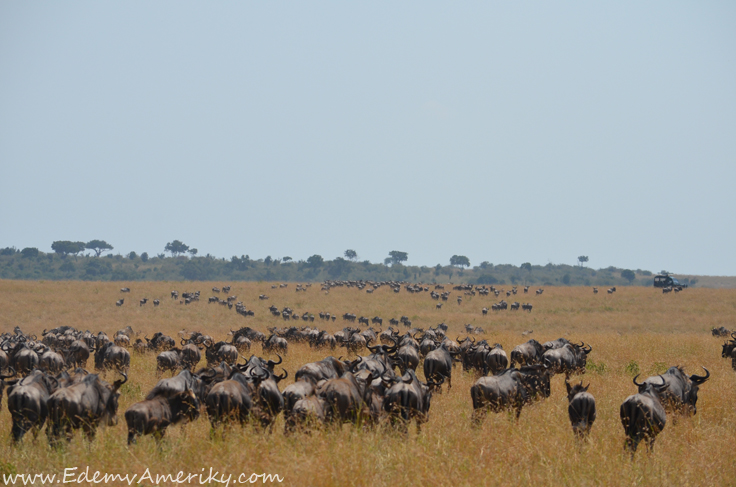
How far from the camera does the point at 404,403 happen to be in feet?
30.5

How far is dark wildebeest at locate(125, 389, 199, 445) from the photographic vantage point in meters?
8.22

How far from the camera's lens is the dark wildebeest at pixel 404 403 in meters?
9.22

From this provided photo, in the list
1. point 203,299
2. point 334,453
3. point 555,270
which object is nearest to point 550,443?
point 334,453

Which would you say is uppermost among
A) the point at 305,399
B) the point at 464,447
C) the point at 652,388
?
the point at 652,388

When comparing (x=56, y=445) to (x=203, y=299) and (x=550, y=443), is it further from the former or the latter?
(x=203, y=299)

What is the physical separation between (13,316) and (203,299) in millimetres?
17611

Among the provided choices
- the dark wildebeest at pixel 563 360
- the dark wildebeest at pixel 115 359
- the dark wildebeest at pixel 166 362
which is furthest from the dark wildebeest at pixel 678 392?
the dark wildebeest at pixel 115 359

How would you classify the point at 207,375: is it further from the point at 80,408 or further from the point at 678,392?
the point at 678,392

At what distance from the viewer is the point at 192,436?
28.3 feet

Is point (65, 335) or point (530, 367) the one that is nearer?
point (530, 367)

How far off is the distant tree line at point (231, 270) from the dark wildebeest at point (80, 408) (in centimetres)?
12708

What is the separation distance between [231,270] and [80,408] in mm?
142828

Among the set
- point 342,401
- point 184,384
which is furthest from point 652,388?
point 184,384

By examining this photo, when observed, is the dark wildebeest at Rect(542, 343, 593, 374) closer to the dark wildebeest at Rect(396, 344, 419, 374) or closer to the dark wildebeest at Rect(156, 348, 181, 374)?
the dark wildebeest at Rect(396, 344, 419, 374)
